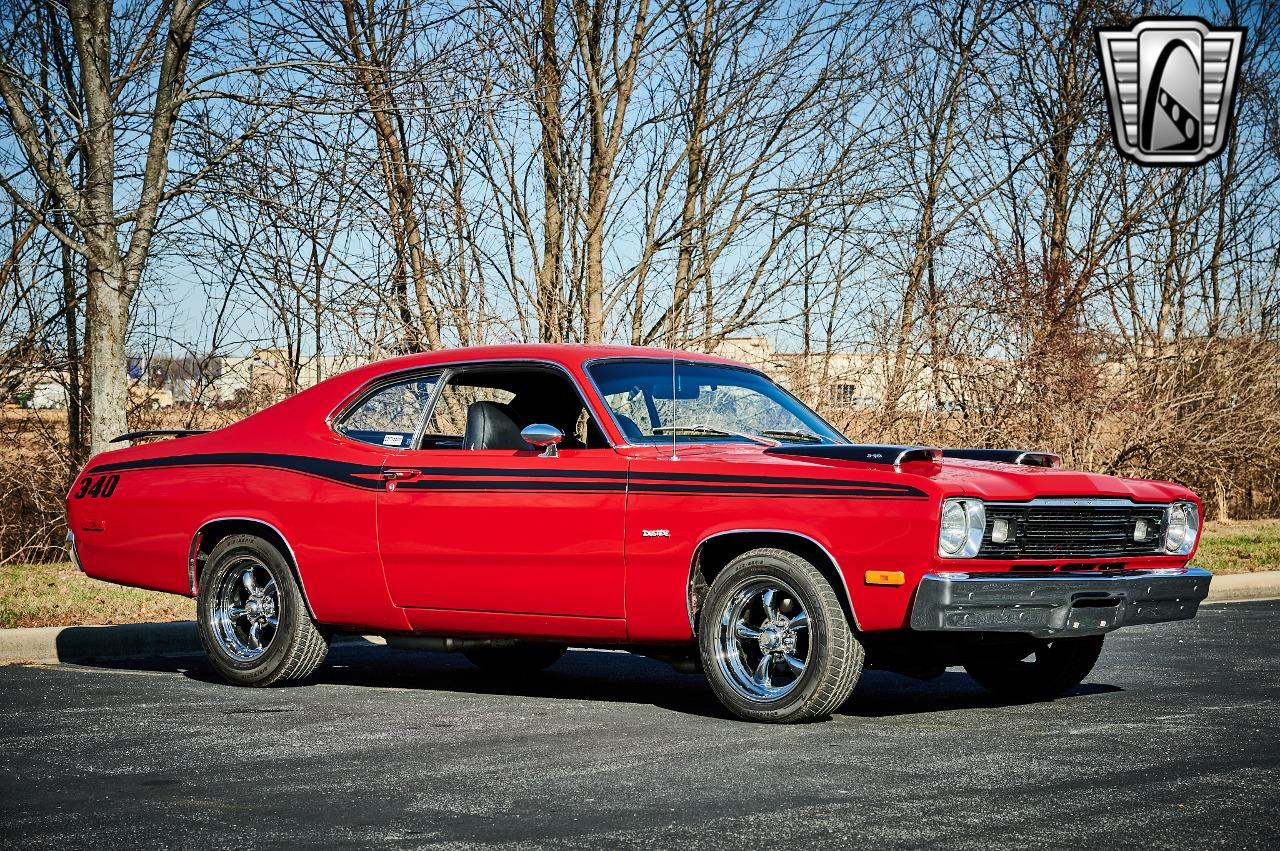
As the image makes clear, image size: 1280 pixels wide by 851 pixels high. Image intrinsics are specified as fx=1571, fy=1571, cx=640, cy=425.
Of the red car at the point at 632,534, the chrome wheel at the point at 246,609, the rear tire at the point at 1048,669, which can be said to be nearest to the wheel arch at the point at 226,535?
the red car at the point at 632,534

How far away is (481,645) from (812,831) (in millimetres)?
3670

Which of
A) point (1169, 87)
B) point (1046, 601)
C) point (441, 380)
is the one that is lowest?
point (1046, 601)

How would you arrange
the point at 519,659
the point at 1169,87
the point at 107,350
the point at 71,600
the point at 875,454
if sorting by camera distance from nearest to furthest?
the point at 875,454
the point at 519,659
the point at 71,600
the point at 107,350
the point at 1169,87

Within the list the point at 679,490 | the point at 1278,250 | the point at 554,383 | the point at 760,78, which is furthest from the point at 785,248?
the point at 1278,250

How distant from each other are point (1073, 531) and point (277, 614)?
4.30m

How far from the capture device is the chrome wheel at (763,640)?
23.1ft

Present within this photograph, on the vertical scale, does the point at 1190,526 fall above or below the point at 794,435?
below

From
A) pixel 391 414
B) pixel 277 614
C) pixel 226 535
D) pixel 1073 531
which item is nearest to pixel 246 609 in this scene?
pixel 277 614

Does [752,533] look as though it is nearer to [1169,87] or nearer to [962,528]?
[962,528]

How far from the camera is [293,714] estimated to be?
7613mm

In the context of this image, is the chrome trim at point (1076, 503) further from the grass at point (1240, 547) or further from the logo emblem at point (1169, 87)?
the logo emblem at point (1169, 87)

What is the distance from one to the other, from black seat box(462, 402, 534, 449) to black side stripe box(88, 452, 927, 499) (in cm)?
23

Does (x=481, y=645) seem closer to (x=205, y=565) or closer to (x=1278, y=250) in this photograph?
(x=205, y=565)

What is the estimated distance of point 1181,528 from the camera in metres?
7.73
